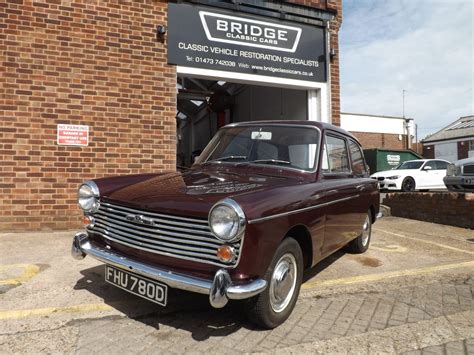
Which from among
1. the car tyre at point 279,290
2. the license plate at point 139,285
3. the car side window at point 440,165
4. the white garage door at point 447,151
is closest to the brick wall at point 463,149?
the white garage door at point 447,151

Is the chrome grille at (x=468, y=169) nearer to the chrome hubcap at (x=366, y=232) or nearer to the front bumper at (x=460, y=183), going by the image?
the front bumper at (x=460, y=183)

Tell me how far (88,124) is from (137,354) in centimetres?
461

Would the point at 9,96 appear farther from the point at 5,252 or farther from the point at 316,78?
the point at 316,78

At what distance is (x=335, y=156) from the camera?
4117 millimetres

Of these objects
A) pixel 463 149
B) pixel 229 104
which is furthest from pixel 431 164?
pixel 463 149

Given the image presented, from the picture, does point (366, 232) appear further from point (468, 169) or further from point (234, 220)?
point (468, 169)

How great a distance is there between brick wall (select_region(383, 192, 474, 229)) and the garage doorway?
3.01 meters

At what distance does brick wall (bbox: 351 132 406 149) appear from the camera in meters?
35.1

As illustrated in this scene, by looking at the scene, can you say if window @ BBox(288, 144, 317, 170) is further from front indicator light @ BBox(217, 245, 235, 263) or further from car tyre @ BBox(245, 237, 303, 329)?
front indicator light @ BBox(217, 245, 235, 263)

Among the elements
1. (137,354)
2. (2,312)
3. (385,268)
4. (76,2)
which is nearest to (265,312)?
(137,354)

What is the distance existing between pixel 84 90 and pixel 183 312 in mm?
4425

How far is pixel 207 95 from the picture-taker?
511 inches

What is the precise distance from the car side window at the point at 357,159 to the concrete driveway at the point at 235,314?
3.78 feet

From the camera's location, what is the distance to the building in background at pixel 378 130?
3516 cm
